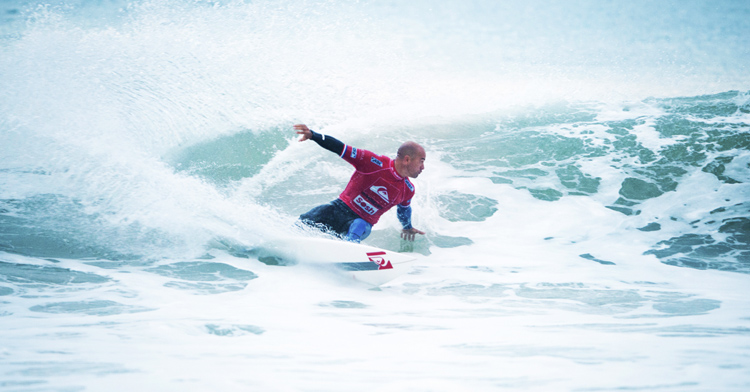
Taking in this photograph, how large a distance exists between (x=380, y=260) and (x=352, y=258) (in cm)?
27

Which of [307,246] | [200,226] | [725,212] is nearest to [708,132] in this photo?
[725,212]

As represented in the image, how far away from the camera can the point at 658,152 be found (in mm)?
9492

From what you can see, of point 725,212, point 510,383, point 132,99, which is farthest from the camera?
point 132,99

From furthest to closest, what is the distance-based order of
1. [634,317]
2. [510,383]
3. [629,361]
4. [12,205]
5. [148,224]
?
[12,205] → [148,224] → [634,317] → [629,361] → [510,383]

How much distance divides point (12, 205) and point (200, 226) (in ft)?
8.68

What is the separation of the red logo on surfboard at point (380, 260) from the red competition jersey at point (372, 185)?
677 millimetres

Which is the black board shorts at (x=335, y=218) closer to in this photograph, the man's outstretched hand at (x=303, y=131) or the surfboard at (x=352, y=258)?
the surfboard at (x=352, y=258)

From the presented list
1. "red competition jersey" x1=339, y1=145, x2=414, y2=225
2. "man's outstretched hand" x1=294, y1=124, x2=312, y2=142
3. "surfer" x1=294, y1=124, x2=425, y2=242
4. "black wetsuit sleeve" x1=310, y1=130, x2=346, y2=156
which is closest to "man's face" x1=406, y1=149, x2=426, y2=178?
"surfer" x1=294, y1=124, x2=425, y2=242

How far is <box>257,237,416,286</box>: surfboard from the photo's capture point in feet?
14.2

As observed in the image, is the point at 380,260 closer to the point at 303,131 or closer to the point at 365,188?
the point at 365,188

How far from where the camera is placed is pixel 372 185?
15.8 ft

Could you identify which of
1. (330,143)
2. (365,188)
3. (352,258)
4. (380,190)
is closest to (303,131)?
(330,143)

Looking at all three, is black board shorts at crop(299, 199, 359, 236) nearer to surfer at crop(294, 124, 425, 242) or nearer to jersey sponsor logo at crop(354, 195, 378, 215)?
surfer at crop(294, 124, 425, 242)

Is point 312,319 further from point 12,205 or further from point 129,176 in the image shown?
point 12,205
